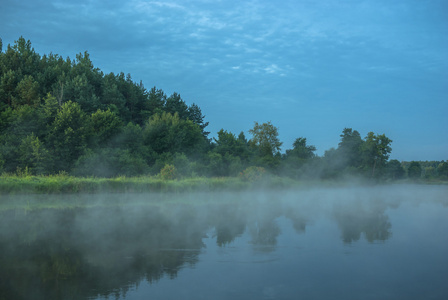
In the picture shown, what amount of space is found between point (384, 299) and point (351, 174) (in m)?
65.1

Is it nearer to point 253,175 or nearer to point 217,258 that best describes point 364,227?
point 217,258

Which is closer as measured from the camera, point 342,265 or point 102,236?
point 342,265

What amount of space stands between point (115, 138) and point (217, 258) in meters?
37.7

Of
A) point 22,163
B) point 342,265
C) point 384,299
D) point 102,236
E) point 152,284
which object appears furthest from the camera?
point 22,163

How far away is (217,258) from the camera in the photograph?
8.47 metres

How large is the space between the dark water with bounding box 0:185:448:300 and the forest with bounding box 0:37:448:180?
20584mm

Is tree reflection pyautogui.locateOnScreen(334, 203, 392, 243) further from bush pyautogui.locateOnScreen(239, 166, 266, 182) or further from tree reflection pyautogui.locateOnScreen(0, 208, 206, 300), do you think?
bush pyautogui.locateOnScreen(239, 166, 266, 182)

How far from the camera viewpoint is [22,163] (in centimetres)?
3334

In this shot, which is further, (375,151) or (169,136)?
(375,151)

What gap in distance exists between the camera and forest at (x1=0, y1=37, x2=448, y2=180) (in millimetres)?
35750

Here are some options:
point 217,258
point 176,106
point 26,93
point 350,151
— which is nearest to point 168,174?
point 26,93

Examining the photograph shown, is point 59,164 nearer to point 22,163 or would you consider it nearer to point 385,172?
point 22,163

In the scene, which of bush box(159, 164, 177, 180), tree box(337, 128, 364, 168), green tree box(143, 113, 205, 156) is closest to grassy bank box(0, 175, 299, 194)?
bush box(159, 164, 177, 180)

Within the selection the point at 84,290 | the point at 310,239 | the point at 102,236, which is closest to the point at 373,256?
the point at 310,239
